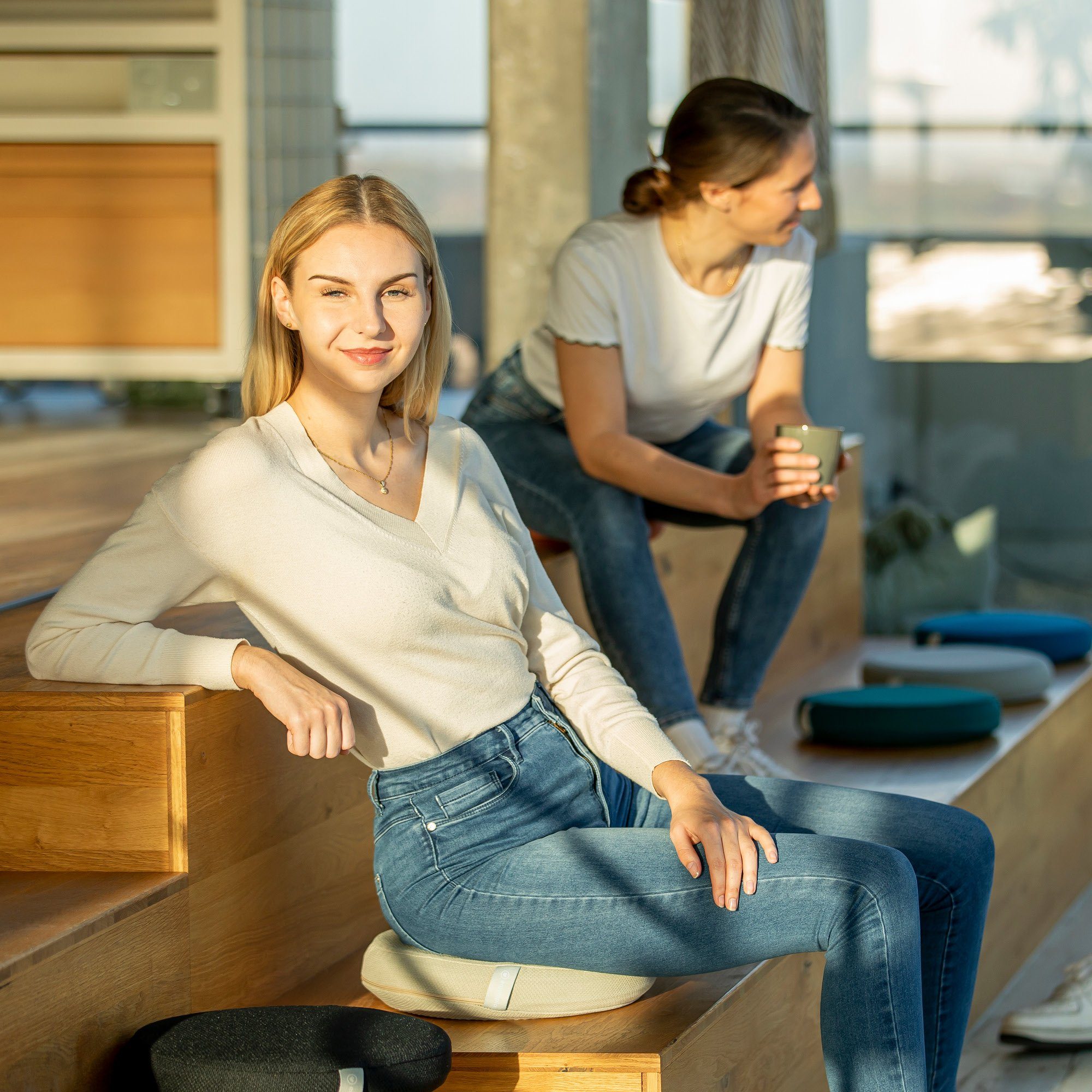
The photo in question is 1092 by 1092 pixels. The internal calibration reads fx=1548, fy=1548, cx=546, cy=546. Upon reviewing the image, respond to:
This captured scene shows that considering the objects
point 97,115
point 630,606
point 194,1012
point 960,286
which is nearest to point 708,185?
point 630,606

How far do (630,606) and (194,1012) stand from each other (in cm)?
90

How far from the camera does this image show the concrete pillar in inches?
144

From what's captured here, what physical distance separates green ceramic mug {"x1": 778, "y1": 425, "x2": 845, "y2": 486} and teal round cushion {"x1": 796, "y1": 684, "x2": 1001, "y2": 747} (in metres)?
0.89

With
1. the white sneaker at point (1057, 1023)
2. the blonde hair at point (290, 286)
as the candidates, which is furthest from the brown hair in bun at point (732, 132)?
the white sneaker at point (1057, 1023)

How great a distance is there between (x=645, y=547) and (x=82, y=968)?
1128mm

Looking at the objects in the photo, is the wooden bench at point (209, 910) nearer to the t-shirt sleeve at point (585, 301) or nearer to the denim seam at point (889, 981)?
the denim seam at point (889, 981)

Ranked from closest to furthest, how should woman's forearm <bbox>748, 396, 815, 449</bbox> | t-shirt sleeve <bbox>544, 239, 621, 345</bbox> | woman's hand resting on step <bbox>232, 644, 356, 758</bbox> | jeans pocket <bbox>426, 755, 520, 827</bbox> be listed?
1. woman's hand resting on step <bbox>232, 644, 356, 758</bbox>
2. jeans pocket <bbox>426, 755, 520, 827</bbox>
3. t-shirt sleeve <bbox>544, 239, 621, 345</bbox>
4. woman's forearm <bbox>748, 396, 815, 449</bbox>

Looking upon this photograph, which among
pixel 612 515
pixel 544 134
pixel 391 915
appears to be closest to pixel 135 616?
pixel 391 915

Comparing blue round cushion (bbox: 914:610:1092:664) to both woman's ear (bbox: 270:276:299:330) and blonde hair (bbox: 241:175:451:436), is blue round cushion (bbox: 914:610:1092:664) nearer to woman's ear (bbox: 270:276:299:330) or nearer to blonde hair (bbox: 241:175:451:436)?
blonde hair (bbox: 241:175:451:436)

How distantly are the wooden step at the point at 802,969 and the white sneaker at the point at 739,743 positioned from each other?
0.29 meters

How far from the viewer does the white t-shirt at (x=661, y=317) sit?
2396mm

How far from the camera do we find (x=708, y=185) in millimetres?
2320

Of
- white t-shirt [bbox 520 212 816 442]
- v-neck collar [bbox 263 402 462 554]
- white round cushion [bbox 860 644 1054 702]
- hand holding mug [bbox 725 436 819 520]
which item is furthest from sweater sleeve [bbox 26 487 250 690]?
white round cushion [bbox 860 644 1054 702]

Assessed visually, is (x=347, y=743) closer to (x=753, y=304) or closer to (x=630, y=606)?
(x=630, y=606)
